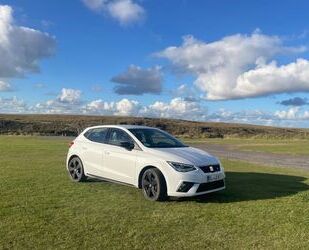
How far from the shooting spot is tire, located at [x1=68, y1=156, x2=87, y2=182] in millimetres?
12864

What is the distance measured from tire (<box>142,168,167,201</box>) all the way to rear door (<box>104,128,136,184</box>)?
48 cm

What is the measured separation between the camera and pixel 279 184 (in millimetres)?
13359

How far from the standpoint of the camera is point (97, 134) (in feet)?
42.0

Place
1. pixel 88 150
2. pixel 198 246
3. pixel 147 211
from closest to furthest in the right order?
pixel 198 246 < pixel 147 211 < pixel 88 150

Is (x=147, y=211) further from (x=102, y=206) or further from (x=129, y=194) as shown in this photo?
(x=129, y=194)

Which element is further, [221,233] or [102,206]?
[102,206]

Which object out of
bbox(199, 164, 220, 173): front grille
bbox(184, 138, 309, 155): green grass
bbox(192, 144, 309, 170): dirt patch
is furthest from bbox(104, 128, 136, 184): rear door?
bbox(184, 138, 309, 155): green grass

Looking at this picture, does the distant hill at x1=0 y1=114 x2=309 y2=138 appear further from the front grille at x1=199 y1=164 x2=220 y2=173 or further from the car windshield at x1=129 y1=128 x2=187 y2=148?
the front grille at x1=199 y1=164 x2=220 y2=173

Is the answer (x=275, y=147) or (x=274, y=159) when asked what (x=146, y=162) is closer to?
(x=274, y=159)

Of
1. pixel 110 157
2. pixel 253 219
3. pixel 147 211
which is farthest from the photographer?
pixel 110 157

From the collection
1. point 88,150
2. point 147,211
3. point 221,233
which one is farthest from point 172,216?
point 88,150

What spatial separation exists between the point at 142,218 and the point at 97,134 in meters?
4.62

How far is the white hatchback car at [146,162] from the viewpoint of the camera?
1015 centimetres

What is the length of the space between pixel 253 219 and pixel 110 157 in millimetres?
4306
